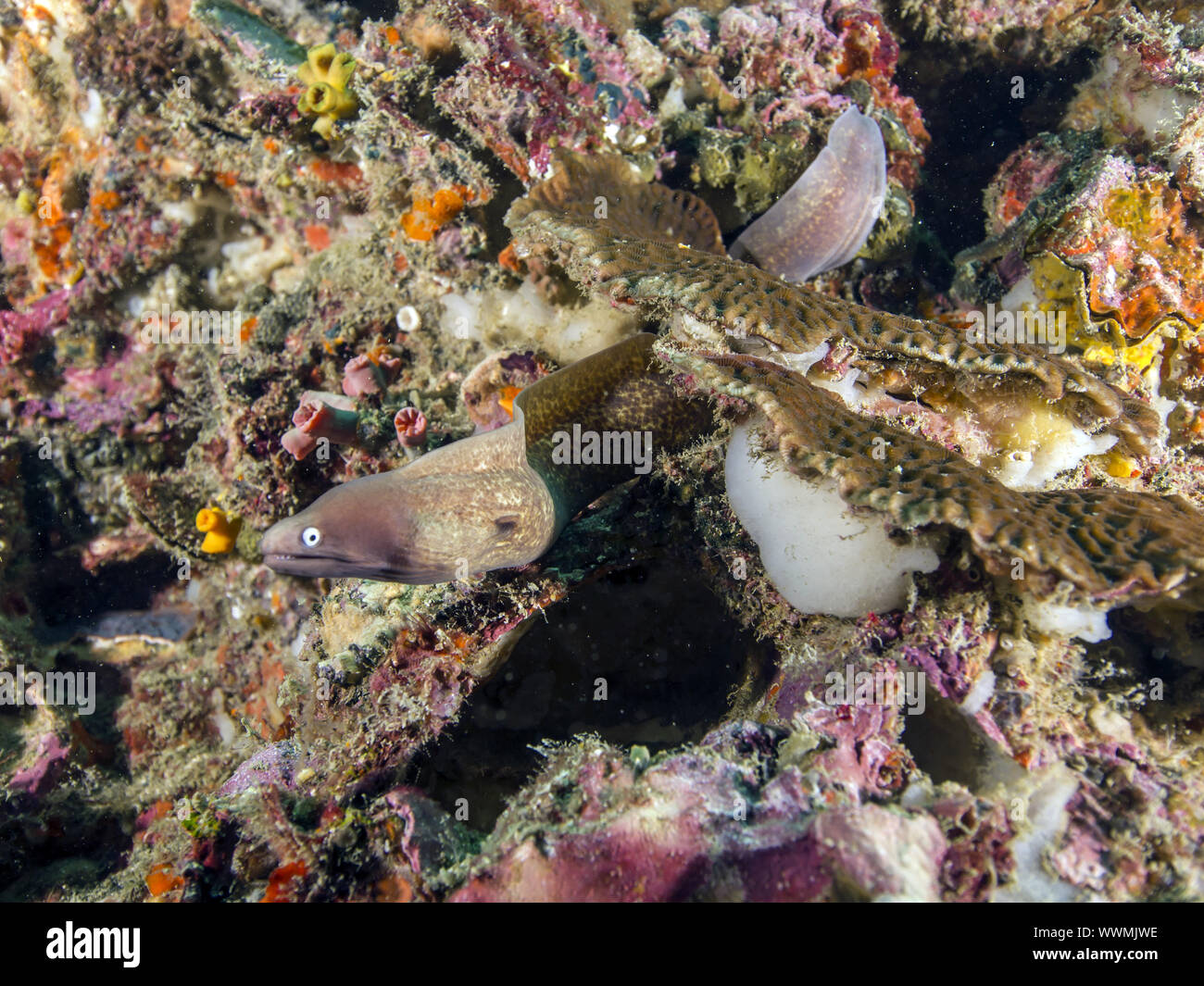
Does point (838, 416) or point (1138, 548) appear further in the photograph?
point (838, 416)

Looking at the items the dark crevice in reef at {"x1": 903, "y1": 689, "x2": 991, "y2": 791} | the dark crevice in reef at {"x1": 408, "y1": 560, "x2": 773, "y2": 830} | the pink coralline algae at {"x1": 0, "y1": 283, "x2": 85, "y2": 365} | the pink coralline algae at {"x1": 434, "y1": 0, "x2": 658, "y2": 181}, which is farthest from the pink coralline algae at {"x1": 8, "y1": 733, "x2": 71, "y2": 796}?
the dark crevice in reef at {"x1": 903, "y1": 689, "x2": 991, "y2": 791}

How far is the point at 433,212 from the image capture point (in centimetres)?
445

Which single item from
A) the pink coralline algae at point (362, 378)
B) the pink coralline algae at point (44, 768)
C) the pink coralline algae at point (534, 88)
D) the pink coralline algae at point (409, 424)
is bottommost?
the pink coralline algae at point (44, 768)

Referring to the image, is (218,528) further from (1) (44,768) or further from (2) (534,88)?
(2) (534,88)

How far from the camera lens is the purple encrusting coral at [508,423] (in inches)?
77.9

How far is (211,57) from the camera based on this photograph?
222 inches

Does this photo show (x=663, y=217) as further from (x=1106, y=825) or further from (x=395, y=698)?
(x=1106, y=825)

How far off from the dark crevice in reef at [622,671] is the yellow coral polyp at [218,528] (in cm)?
318

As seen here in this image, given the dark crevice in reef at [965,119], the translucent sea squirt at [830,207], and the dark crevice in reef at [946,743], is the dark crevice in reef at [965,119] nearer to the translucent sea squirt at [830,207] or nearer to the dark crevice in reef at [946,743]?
the translucent sea squirt at [830,207]

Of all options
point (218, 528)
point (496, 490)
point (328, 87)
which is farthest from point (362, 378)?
point (328, 87)

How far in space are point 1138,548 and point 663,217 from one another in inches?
131

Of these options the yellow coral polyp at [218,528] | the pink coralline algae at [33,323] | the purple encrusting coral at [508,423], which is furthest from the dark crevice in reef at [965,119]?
the pink coralline algae at [33,323]
